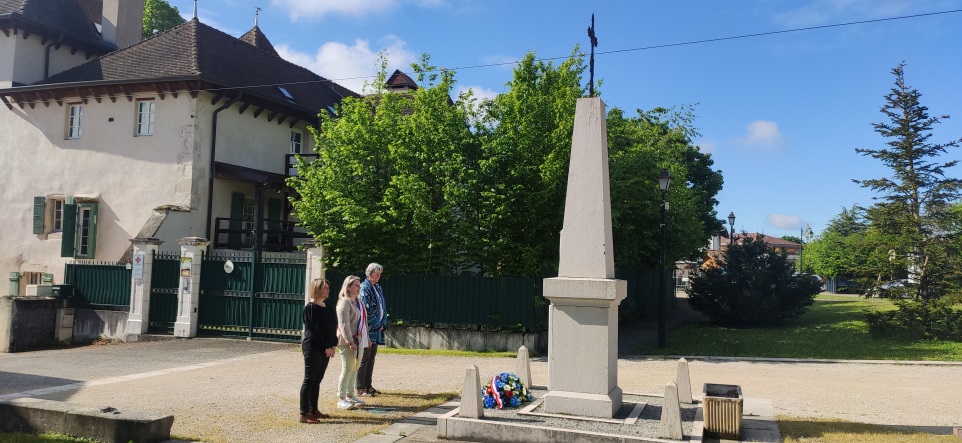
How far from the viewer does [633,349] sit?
1581cm

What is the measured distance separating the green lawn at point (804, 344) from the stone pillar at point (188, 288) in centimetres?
1113

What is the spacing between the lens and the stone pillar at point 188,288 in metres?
16.4

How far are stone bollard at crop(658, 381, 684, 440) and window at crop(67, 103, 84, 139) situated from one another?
22147 millimetres

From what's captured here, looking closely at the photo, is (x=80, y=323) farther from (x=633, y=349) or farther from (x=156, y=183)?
(x=633, y=349)

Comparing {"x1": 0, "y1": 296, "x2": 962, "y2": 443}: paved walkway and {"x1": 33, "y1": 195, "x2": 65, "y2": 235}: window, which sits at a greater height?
{"x1": 33, "y1": 195, "x2": 65, "y2": 235}: window

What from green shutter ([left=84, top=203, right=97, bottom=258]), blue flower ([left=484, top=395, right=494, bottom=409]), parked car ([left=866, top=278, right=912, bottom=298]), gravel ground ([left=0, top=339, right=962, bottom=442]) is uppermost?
green shutter ([left=84, top=203, right=97, bottom=258])

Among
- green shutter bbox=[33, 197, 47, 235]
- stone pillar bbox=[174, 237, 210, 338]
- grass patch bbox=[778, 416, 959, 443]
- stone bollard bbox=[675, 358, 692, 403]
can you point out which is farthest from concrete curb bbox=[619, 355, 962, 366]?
green shutter bbox=[33, 197, 47, 235]

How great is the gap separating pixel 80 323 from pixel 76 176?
6.26 meters

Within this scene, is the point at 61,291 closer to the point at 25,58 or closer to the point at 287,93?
the point at 25,58

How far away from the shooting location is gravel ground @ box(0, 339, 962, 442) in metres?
7.65

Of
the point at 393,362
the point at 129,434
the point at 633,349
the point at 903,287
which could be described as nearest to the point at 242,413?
the point at 129,434

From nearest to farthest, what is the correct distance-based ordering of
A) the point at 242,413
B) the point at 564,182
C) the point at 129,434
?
1. the point at 129,434
2. the point at 242,413
3. the point at 564,182

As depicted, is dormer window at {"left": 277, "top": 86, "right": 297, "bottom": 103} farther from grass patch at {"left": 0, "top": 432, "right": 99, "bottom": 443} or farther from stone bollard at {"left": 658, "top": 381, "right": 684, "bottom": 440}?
stone bollard at {"left": 658, "top": 381, "right": 684, "bottom": 440}

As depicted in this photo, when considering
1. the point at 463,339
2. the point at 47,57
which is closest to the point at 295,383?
the point at 463,339
